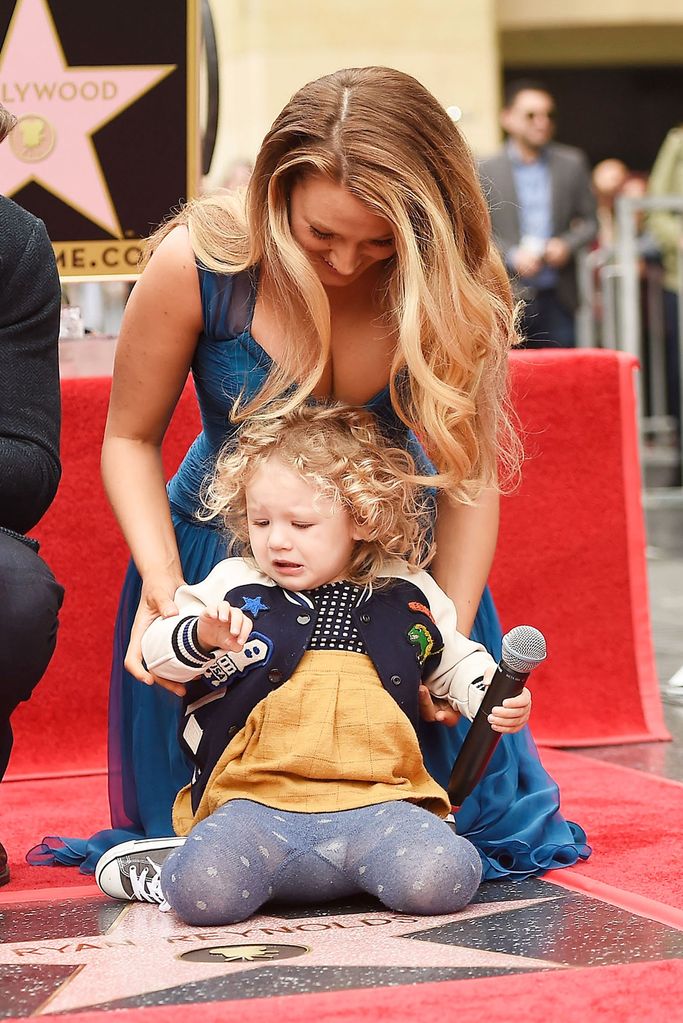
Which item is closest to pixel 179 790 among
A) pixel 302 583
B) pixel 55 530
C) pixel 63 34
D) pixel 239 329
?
pixel 302 583

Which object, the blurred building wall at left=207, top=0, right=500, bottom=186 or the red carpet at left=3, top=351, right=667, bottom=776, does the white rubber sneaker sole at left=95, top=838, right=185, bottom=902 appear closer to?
the red carpet at left=3, top=351, right=667, bottom=776

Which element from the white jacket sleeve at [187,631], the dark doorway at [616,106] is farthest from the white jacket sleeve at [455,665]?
the dark doorway at [616,106]

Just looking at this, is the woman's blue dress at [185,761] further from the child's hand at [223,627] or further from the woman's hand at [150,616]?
the child's hand at [223,627]

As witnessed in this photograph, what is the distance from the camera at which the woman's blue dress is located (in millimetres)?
2076

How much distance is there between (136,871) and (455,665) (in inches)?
18.9

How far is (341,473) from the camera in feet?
6.42

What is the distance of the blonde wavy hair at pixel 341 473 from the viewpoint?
1951 millimetres

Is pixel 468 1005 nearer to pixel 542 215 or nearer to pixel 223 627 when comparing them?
pixel 223 627

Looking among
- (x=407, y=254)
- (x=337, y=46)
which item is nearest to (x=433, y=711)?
(x=407, y=254)

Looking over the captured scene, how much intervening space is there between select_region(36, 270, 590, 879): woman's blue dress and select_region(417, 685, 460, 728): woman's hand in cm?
8

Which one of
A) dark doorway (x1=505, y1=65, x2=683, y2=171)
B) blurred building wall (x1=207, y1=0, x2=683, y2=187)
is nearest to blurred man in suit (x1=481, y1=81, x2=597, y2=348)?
blurred building wall (x1=207, y1=0, x2=683, y2=187)

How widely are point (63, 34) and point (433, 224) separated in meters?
1.33

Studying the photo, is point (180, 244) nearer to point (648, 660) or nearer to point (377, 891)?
point (377, 891)

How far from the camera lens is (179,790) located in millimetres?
2166
